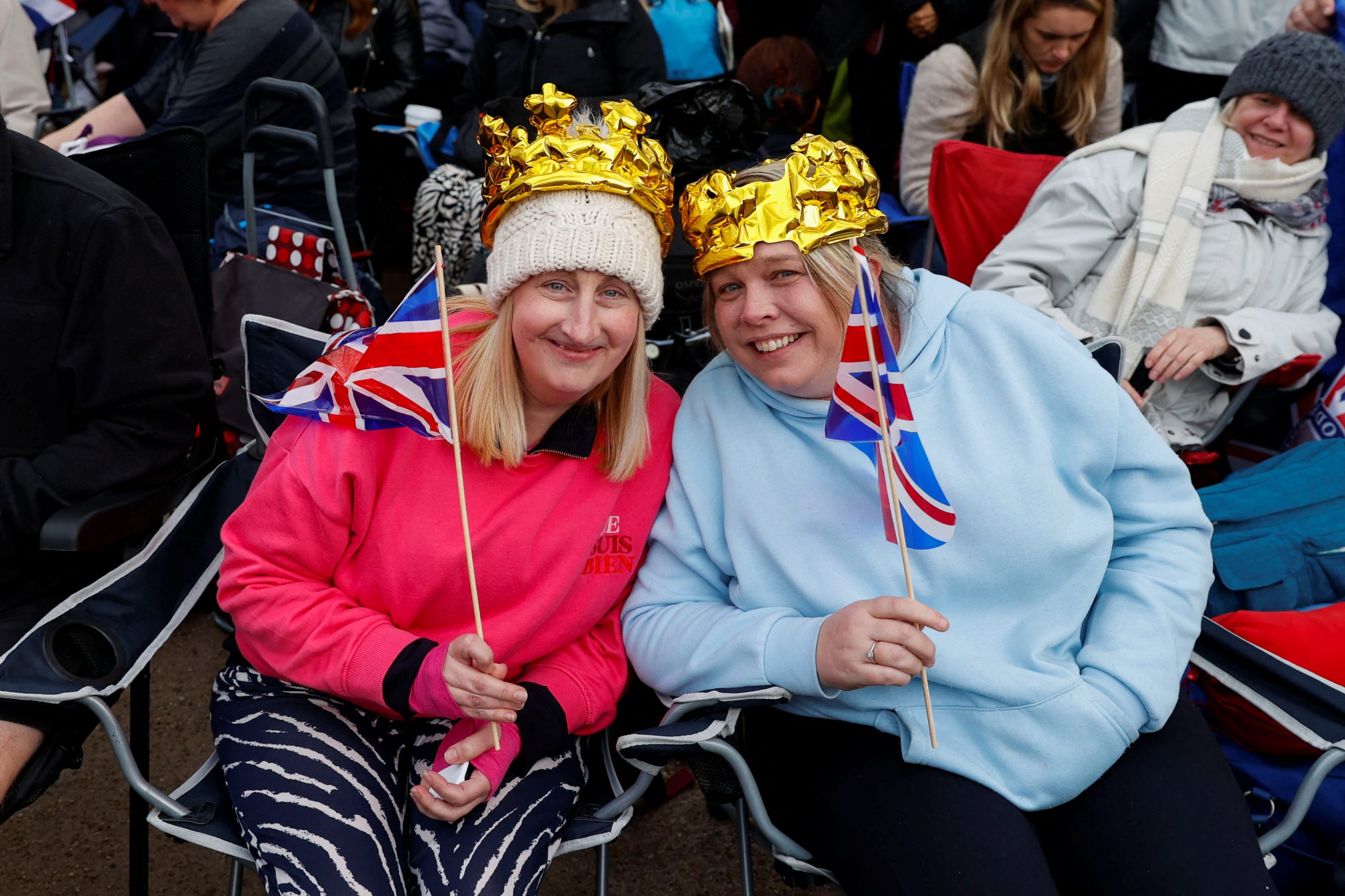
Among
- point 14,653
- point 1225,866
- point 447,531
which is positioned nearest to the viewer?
point 1225,866

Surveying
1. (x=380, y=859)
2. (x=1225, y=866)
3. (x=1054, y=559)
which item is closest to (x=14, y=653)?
(x=380, y=859)

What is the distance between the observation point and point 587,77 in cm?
454

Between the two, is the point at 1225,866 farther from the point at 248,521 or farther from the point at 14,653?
the point at 14,653

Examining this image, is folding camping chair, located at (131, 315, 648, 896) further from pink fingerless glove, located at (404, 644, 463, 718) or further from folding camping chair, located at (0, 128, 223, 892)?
pink fingerless glove, located at (404, 644, 463, 718)

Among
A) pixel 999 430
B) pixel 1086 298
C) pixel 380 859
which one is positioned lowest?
pixel 380 859

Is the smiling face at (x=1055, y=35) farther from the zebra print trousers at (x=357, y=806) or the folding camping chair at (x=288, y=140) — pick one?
the zebra print trousers at (x=357, y=806)

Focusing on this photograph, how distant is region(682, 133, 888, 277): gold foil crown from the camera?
198cm

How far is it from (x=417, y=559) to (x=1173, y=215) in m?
2.22

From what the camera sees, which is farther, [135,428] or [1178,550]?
[135,428]

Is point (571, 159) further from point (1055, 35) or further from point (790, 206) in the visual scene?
point (1055, 35)

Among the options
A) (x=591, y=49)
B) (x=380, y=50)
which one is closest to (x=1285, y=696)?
(x=591, y=49)

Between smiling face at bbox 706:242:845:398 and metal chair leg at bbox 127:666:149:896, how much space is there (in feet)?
4.41

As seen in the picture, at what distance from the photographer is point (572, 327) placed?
6.37 feet

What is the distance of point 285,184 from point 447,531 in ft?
7.75
